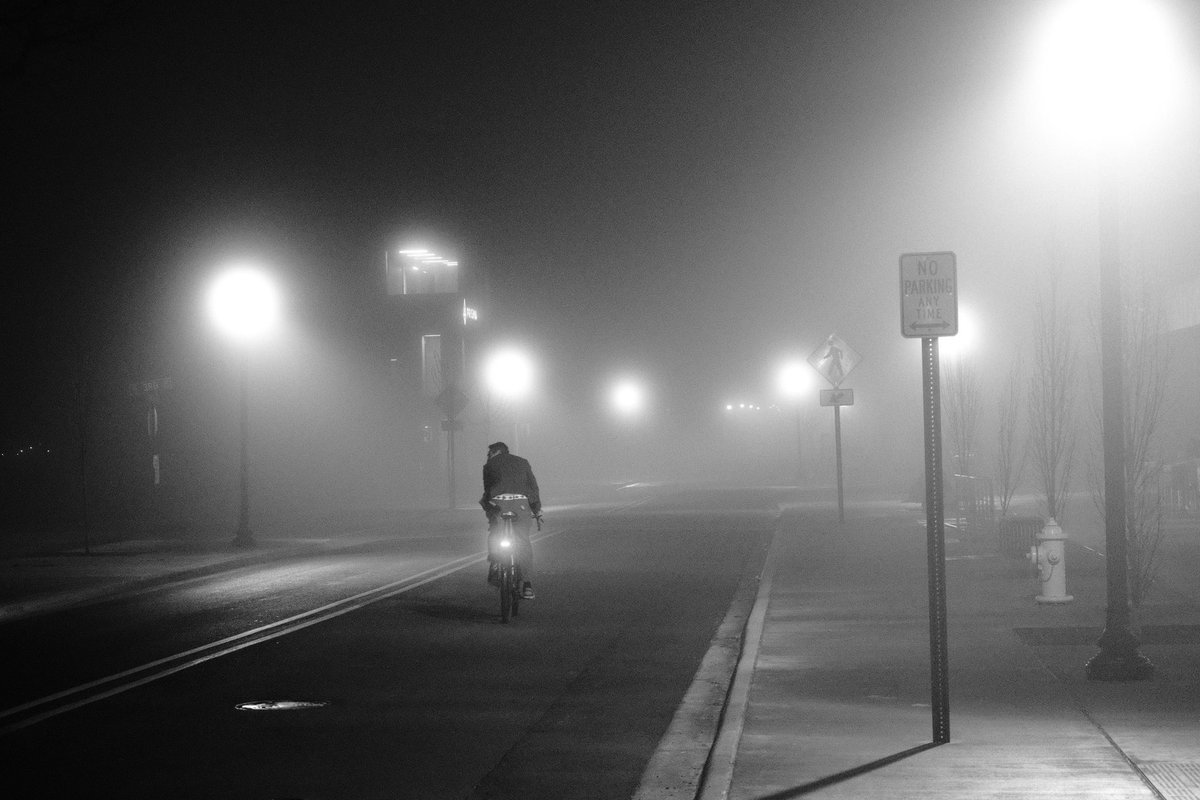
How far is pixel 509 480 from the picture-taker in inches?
650

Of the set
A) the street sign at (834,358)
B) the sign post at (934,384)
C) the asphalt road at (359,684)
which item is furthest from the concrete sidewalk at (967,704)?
the street sign at (834,358)

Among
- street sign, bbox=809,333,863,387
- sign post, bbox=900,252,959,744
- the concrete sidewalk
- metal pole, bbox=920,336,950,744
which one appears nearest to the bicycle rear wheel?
the concrete sidewalk

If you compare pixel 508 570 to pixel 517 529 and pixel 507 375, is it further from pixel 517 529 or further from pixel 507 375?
pixel 507 375

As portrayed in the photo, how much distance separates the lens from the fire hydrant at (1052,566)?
1481 centimetres

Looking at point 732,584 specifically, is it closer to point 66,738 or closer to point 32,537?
point 66,738

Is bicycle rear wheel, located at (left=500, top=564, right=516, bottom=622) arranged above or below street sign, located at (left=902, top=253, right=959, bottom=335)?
below

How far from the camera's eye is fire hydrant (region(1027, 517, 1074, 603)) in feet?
48.6

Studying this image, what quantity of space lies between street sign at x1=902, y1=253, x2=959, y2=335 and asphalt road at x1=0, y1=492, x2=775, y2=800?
10.2ft

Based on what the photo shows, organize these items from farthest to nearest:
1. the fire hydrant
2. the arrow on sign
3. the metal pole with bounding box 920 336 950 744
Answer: the fire hydrant → the arrow on sign → the metal pole with bounding box 920 336 950 744

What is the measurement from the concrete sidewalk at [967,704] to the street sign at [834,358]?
41.7 ft

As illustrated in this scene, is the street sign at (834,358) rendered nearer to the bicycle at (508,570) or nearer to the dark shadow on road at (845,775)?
the bicycle at (508,570)

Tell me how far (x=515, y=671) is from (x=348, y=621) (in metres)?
4.15

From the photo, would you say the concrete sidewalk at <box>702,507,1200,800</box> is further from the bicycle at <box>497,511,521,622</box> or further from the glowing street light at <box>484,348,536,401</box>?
the glowing street light at <box>484,348,536,401</box>

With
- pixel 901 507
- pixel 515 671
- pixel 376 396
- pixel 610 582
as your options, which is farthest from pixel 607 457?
pixel 515 671
